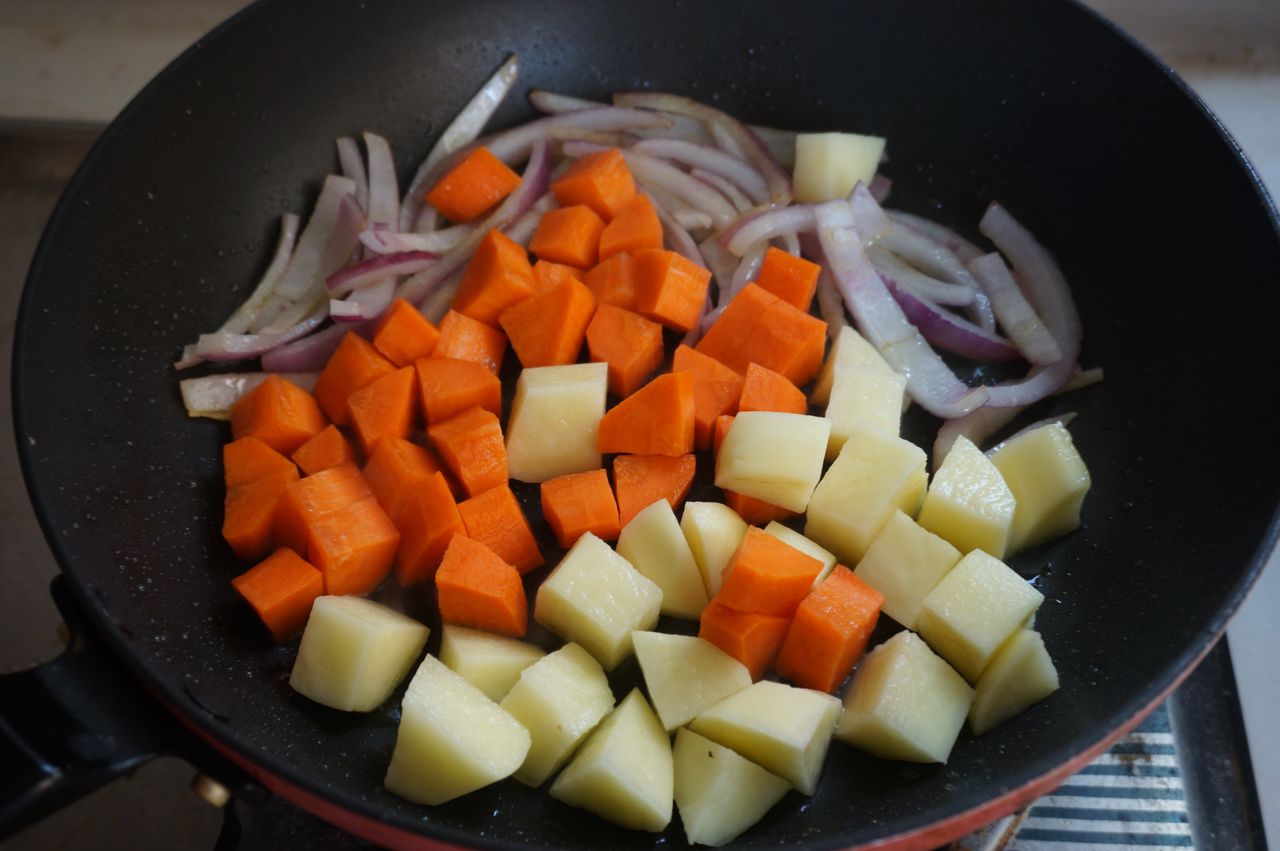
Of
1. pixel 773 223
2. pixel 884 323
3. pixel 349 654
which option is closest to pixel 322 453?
pixel 349 654

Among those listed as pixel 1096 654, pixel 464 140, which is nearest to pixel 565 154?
pixel 464 140

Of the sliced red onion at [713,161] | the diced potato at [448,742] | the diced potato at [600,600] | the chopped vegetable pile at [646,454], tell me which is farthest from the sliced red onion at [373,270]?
the diced potato at [448,742]

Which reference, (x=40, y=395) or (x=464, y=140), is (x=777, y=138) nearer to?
(x=464, y=140)

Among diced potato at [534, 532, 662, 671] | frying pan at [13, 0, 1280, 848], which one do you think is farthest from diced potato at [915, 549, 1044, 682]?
diced potato at [534, 532, 662, 671]

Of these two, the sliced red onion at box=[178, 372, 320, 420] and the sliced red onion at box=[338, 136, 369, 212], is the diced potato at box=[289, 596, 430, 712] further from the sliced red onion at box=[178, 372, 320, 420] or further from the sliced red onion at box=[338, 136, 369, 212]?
the sliced red onion at box=[338, 136, 369, 212]

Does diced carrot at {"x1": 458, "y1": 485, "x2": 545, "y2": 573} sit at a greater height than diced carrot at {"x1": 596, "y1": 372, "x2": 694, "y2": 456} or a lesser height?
lesser

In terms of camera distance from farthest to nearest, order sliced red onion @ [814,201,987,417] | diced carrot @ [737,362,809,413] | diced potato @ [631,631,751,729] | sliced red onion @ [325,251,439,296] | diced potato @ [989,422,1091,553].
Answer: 1. sliced red onion @ [325,251,439,296]
2. sliced red onion @ [814,201,987,417]
3. diced carrot @ [737,362,809,413]
4. diced potato @ [989,422,1091,553]
5. diced potato @ [631,631,751,729]

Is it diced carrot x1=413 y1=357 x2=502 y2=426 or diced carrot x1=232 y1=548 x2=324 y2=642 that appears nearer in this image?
diced carrot x1=232 y1=548 x2=324 y2=642

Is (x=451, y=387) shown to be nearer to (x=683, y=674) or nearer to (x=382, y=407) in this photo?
(x=382, y=407)
